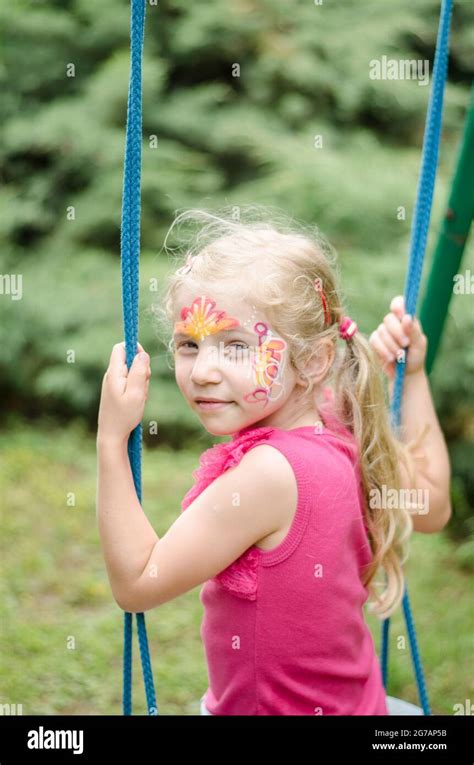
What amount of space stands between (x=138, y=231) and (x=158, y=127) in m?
3.65

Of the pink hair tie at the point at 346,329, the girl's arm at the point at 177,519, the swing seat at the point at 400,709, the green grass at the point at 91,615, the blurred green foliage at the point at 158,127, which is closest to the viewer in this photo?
the girl's arm at the point at 177,519

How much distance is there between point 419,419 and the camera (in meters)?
1.59

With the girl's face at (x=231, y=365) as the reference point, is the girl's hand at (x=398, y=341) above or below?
above

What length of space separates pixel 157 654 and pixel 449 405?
55.3 inches

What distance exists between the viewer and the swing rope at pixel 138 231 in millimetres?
1218

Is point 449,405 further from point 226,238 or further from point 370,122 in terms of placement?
point 226,238

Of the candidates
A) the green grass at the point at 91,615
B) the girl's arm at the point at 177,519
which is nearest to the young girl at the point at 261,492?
the girl's arm at the point at 177,519

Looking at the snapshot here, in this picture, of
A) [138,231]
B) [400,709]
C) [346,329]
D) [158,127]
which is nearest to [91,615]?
[400,709]

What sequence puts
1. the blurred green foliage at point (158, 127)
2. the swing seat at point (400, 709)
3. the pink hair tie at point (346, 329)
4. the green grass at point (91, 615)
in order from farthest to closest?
1. the blurred green foliage at point (158, 127)
2. the green grass at point (91, 615)
3. the swing seat at point (400, 709)
4. the pink hair tie at point (346, 329)

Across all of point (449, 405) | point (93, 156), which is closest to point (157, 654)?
point (449, 405)

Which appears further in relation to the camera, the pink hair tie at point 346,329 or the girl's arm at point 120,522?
the pink hair tie at point 346,329

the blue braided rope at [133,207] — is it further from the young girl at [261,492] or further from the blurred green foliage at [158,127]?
the blurred green foliage at [158,127]
